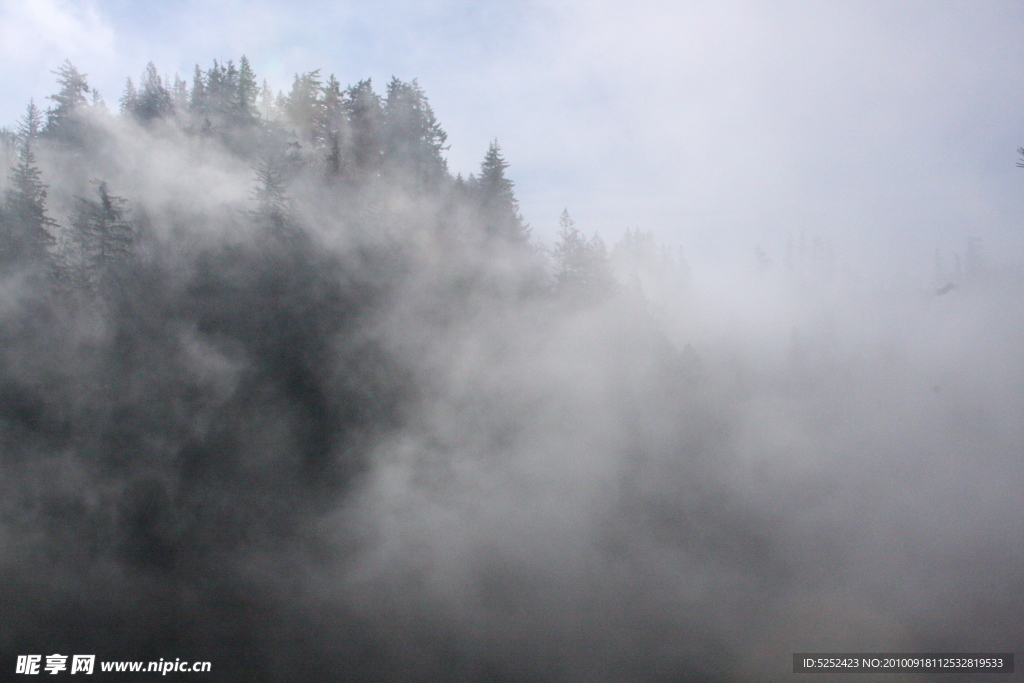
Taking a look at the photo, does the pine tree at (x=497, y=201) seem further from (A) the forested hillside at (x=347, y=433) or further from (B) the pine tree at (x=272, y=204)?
(B) the pine tree at (x=272, y=204)

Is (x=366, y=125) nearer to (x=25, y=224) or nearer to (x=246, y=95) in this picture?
(x=246, y=95)

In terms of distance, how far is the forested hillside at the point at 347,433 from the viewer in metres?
19.3

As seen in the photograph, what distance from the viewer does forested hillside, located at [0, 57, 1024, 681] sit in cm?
1930

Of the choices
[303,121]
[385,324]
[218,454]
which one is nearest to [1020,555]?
[385,324]

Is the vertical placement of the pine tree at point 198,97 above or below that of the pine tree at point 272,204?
above

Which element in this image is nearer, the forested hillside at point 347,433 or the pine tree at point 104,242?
the forested hillside at point 347,433

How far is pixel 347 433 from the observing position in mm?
22609

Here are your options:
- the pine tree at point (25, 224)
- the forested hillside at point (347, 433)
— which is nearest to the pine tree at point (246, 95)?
the forested hillside at point (347, 433)

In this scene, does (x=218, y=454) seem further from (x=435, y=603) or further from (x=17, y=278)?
(x=435, y=603)

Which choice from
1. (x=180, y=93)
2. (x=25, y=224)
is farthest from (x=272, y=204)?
(x=180, y=93)

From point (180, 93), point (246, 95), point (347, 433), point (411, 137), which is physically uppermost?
point (180, 93)

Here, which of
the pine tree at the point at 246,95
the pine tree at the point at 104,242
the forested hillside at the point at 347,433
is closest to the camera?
the forested hillside at the point at 347,433

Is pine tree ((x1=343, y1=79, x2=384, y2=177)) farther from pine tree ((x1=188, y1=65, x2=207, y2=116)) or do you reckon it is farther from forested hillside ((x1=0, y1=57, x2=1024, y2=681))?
pine tree ((x1=188, y1=65, x2=207, y2=116))

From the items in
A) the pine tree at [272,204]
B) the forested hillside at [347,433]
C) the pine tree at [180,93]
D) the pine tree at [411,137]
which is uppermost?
the pine tree at [180,93]
